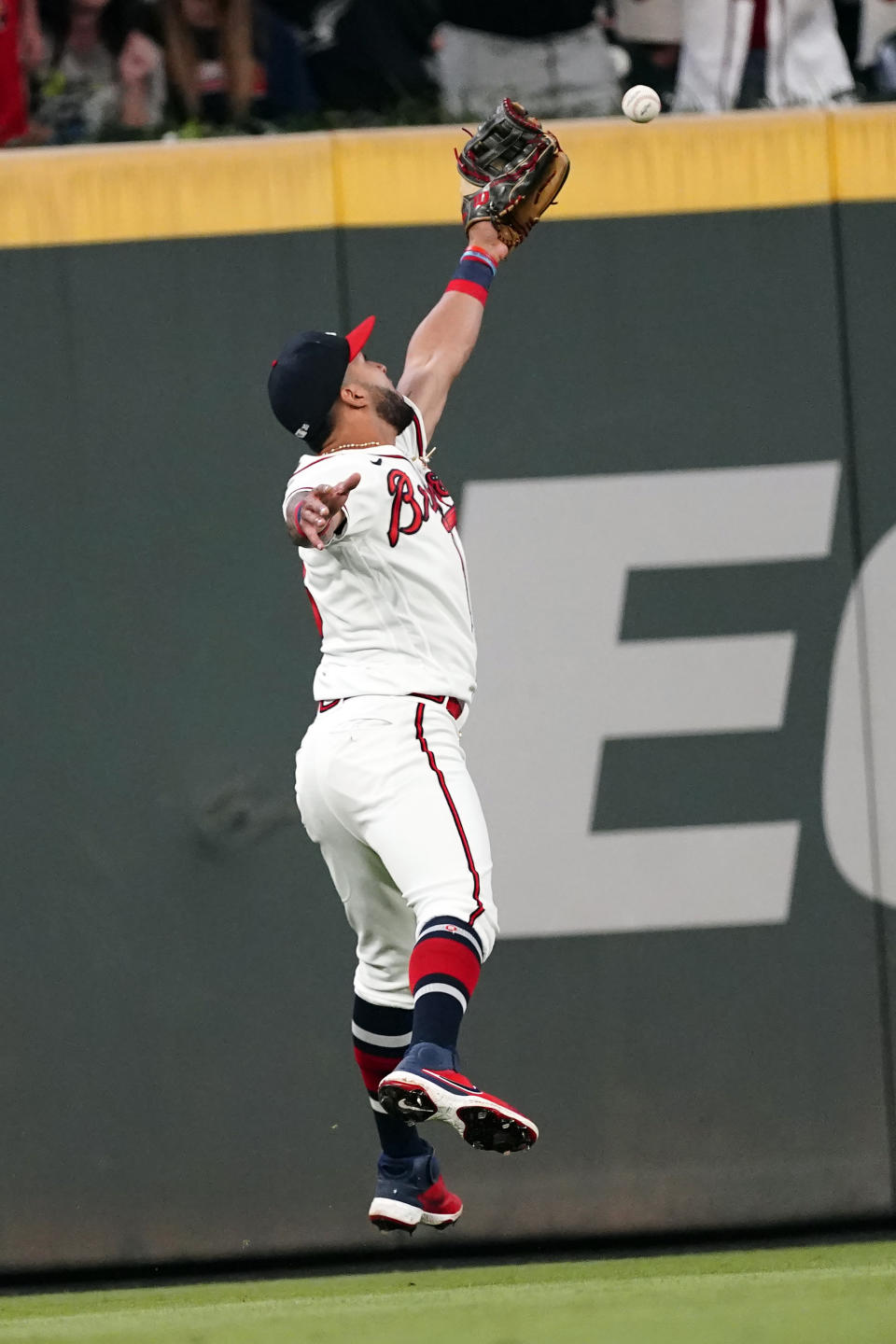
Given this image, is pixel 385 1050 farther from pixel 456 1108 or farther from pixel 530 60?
pixel 530 60

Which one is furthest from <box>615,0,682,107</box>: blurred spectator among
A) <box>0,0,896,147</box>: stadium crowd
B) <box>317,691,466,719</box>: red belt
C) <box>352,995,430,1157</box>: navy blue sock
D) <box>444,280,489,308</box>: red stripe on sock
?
<box>352,995,430,1157</box>: navy blue sock

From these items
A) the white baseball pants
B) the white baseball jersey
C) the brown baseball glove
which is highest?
the brown baseball glove

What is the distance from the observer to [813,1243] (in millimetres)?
5656

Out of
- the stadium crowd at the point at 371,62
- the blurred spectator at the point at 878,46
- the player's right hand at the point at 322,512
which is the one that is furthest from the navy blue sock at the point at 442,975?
the blurred spectator at the point at 878,46

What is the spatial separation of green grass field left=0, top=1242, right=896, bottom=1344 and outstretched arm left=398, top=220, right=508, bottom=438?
7.47 feet

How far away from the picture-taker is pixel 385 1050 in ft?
13.7

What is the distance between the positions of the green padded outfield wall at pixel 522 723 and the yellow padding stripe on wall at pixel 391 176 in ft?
0.10

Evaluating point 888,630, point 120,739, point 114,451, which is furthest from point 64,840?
point 888,630

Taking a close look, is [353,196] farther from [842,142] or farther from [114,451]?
[842,142]

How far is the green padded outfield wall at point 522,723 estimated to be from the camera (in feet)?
18.1

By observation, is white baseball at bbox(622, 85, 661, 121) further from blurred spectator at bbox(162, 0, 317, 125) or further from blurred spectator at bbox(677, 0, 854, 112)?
blurred spectator at bbox(162, 0, 317, 125)

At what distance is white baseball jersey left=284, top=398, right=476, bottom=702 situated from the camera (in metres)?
3.89

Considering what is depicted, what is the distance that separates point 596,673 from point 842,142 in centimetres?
186

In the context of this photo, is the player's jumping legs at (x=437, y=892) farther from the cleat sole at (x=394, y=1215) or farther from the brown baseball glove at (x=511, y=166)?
the brown baseball glove at (x=511, y=166)
